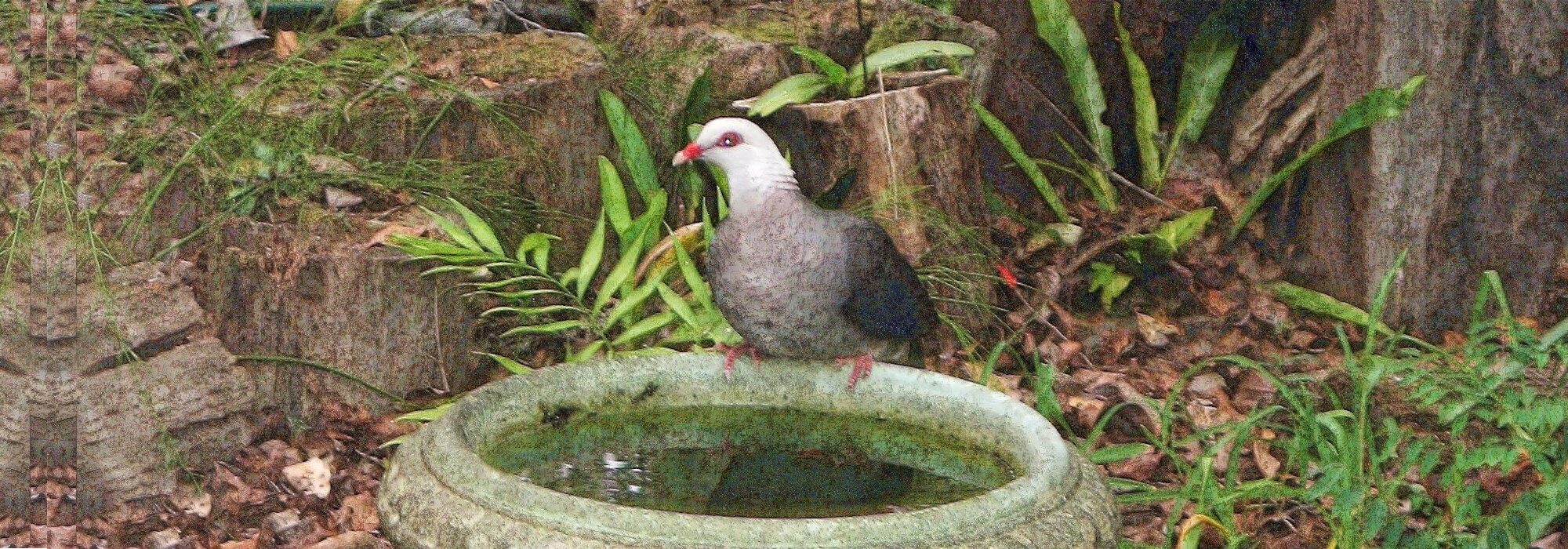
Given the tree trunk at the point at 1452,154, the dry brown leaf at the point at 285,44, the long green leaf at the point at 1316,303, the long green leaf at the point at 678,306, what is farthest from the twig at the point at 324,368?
the tree trunk at the point at 1452,154

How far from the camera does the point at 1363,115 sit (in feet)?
15.7

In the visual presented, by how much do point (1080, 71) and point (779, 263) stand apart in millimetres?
2238

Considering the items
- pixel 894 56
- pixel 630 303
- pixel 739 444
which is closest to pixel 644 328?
pixel 630 303

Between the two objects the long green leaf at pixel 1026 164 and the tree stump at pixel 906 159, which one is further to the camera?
the long green leaf at pixel 1026 164

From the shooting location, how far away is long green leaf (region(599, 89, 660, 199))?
185 inches

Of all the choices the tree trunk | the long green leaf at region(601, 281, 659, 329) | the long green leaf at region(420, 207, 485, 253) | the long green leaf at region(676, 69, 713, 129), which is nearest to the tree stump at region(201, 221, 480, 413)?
the long green leaf at region(420, 207, 485, 253)

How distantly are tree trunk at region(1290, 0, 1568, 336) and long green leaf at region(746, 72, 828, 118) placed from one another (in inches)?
64.6

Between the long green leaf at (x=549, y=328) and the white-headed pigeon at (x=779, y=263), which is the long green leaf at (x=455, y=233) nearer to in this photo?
the long green leaf at (x=549, y=328)

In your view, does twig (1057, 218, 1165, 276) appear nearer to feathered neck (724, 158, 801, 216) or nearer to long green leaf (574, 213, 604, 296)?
long green leaf (574, 213, 604, 296)

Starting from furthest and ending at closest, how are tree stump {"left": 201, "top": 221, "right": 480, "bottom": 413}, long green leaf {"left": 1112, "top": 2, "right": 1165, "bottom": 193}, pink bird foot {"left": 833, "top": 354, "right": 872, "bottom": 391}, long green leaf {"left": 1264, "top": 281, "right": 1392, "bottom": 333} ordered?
long green leaf {"left": 1112, "top": 2, "right": 1165, "bottom": 193}, long green leaf {"left": 1264, "top": 281, "right": 1392, "bottom": 333}, tree stump {"left": 201, "top": 221, "right": 480, "bottom": 413}, pink bird foot {"left": 833, "top": 354, "right": 872, "bottom": 391}

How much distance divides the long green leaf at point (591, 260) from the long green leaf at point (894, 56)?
0.87 metres

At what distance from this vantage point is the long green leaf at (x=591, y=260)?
14.7 feet

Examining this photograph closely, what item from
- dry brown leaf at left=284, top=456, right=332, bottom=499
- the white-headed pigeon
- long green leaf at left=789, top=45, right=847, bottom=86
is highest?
long green leaf at left=789, top=45, right=847, bottom=86

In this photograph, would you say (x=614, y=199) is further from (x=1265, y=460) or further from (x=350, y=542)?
(x=1265, y=460)
